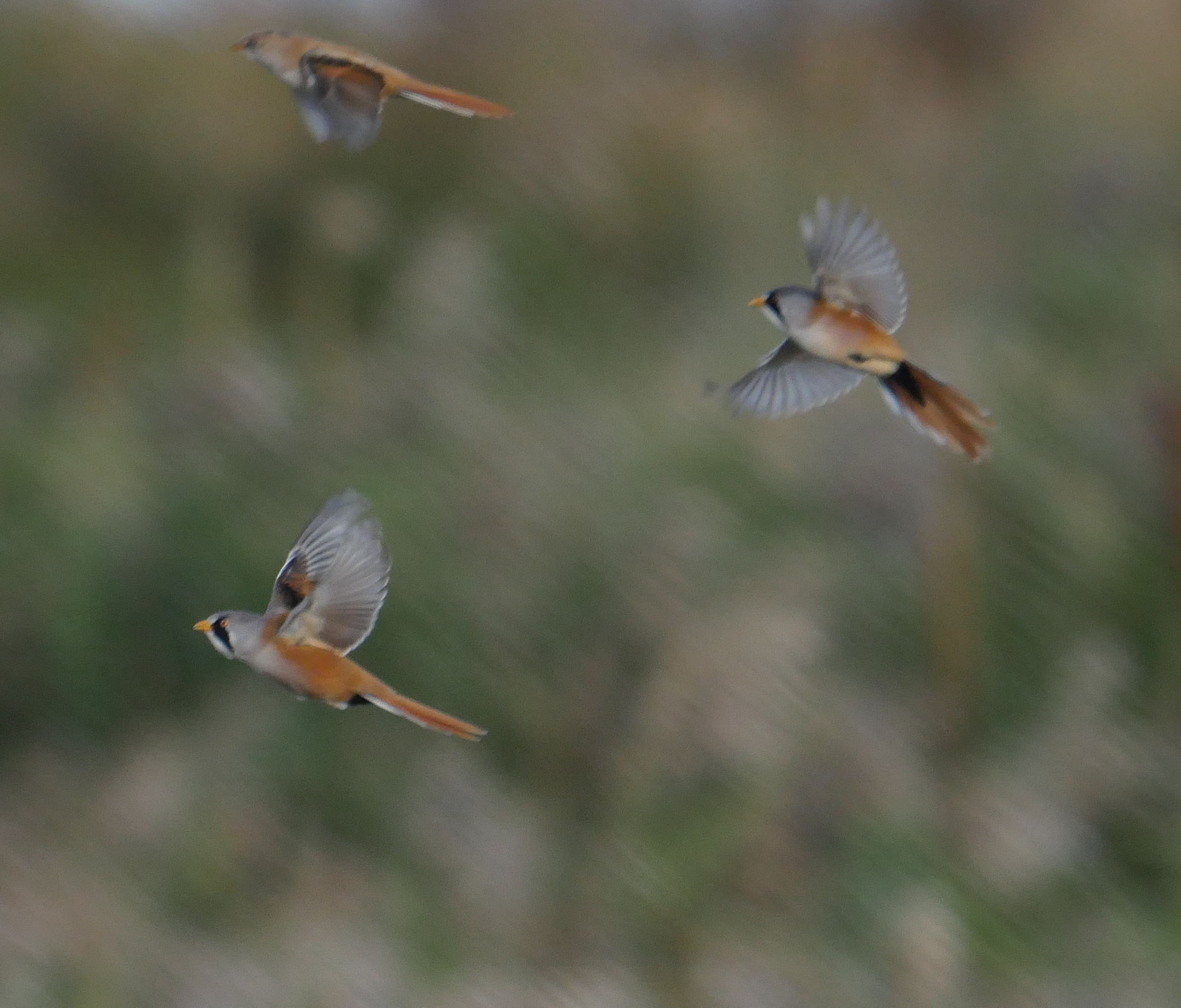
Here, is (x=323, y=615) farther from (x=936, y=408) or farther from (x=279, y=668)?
(x=936, y=408)

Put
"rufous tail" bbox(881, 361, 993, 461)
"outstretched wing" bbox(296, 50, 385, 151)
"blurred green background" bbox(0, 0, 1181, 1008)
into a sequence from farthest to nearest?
"blurred green background" bbox(0, 0, 1181, 1008)
"rufous tail" bbox(881, 361, 993, 461)
"outstretched wing" bbox(296, 50, 385, 151)

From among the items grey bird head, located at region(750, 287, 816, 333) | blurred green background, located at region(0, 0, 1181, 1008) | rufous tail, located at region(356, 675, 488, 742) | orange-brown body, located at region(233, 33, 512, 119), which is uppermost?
blurred green background, located at region(0, 0, 1181, 1008)

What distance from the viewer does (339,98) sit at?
94 centimetres

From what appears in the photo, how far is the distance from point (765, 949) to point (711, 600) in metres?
0.51

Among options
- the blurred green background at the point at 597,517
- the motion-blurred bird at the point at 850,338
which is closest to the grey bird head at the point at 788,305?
the motion-blurred bird at the point at 850,338

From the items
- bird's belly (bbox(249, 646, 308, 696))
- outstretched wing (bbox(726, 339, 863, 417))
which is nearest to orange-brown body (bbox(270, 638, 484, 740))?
bird's belly (bbox(249, 646, 308, 696))

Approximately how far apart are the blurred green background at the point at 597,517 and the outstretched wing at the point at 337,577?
1244 millimetres

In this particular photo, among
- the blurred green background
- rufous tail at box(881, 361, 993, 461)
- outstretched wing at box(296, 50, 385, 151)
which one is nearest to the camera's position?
outstretched wing at box(296, 50, 385, 151)

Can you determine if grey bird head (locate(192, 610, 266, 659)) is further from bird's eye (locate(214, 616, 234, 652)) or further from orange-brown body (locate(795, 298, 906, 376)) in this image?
orange-brown body (locate(795, 298, 906, 376))

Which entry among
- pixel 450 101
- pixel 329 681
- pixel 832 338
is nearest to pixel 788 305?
pixel 832 338

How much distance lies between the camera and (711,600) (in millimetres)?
2602

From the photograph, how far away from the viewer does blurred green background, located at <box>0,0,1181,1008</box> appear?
7.96 ft

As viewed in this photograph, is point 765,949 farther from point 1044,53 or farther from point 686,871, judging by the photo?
point 1044,53

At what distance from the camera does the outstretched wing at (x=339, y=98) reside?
87 cm
